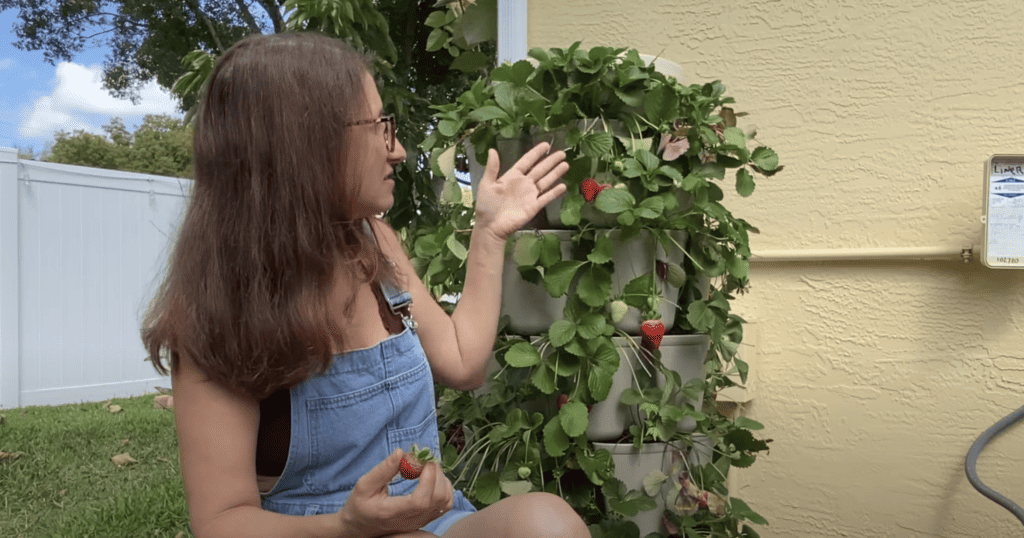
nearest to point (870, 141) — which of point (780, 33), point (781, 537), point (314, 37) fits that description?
point (780, 33)

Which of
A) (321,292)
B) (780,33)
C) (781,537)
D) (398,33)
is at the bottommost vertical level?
(781,537)

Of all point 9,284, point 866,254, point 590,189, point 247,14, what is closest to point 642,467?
point 590,189

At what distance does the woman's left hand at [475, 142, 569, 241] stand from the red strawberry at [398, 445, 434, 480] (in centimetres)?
41

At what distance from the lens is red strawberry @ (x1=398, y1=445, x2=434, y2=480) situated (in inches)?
30.4

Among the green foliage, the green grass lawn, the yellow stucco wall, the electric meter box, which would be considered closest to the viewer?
the electric meter box

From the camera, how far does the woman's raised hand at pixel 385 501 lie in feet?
2.51

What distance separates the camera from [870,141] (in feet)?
5.76

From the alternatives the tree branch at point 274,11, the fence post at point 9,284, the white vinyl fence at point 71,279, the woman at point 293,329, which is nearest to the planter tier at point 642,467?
the woman at point 293,329

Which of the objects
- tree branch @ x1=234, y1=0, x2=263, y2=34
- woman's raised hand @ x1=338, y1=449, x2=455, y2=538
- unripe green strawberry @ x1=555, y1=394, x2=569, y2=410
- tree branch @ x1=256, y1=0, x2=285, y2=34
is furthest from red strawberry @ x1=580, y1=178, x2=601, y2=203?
tree branch @ x1=234, y1=0, x2=263, y2=34

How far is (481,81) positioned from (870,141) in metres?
0.96

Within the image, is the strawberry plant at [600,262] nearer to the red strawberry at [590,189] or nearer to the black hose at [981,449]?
the red strawberry at [590,189]

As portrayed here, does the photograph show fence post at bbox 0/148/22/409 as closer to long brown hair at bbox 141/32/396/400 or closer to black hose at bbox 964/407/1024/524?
long brown hair at bbox 141/32/396/400

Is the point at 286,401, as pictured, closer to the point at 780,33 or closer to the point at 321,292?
the point at 321,292

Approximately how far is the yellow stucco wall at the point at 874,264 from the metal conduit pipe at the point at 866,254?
0.07 feet
